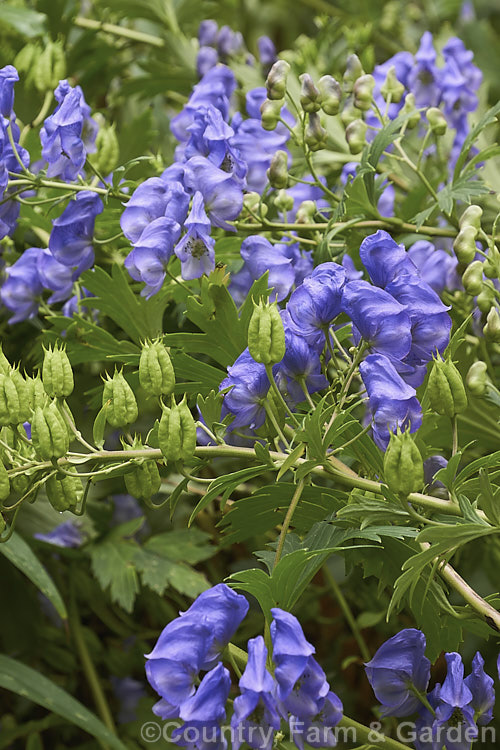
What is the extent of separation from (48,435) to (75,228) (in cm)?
23

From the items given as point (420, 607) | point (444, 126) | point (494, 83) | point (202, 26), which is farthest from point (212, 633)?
point (494, 83)

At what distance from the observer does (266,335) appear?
1.35ft

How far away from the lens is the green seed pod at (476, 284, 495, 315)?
514mm

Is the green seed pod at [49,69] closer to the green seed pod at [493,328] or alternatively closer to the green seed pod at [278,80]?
the green seed pod at [278,80]

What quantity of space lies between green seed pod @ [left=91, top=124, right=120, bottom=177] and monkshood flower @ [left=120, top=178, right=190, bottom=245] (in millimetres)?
260

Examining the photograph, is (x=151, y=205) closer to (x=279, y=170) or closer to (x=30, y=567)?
(x=279, y=170)

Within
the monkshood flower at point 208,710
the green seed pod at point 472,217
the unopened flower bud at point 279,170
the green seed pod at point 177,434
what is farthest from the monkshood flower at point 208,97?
the monkshood flower at point 208,710

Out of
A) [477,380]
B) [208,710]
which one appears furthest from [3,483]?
[477,380]

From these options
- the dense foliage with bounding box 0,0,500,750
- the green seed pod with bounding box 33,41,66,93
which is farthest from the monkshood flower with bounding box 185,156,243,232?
the green seed pod with bounding box 33,41,66,93

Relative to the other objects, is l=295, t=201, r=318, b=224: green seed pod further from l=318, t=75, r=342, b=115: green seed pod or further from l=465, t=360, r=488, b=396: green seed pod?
l=465, t=360, r=488, b=396: green seed pod

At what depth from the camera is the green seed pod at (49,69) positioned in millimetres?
800

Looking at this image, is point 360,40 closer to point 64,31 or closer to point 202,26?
point 202,26

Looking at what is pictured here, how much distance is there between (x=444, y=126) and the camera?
2.23ft

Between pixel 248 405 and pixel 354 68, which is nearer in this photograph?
pixel 248 405
